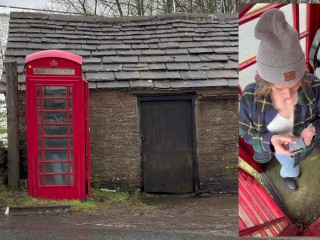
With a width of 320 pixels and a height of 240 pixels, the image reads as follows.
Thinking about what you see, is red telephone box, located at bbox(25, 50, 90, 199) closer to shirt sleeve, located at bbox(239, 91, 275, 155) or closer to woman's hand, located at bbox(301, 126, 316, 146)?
shirt sleeve, located at bbox(239, 91, 275, 155)

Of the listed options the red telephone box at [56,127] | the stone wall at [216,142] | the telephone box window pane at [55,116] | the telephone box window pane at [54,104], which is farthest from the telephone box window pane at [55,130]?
the stone wall at [216,142]

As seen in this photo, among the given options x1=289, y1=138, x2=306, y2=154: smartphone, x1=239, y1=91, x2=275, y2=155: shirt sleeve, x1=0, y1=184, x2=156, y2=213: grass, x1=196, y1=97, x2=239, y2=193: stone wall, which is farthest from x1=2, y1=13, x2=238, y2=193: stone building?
x1=289, y1=138, x2=306, y2=154: smartphone

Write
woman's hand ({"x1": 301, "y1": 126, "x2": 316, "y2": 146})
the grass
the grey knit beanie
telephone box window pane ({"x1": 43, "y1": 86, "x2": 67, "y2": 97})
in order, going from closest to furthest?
the grey knit beanie
woman's hand ({"x1": 301, "y1": 126, "x2": 316, "y2": 146})
the grass
telephone box window pane ({"x1": 43, "y1": 86, "x2": 67, "y2": 97})

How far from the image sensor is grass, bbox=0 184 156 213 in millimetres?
8430

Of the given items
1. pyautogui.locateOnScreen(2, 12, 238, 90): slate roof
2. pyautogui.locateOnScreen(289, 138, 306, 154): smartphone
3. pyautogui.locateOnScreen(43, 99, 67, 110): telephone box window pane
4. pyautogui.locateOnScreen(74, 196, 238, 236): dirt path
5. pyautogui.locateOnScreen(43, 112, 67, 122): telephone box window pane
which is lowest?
pyautogui.locateOnScreen(74, 196, 238, 236): dirt path

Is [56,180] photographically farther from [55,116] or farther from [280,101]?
[280,101]

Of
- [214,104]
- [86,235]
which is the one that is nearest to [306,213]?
[86,235]

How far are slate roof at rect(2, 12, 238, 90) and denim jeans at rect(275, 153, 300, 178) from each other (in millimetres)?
6388

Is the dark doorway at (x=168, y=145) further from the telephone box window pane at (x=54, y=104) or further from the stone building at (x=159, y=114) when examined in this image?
the telephone box window pane at (x=54, y=104)

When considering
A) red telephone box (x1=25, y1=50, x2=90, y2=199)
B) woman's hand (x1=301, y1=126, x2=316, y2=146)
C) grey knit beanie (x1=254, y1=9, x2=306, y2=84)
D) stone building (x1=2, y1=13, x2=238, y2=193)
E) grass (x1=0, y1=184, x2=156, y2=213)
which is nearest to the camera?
grey knit beanie (x1=254, y1=9, x2=306, y2=84)

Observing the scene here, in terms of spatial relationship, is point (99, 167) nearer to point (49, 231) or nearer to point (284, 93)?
point (49, 231)

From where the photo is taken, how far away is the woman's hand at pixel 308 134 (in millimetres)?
3838

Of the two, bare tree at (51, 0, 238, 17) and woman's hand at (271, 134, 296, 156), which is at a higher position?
bare tree at (51, 0, 238, 17)

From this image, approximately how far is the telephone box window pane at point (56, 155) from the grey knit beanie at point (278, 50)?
18.7 ft
